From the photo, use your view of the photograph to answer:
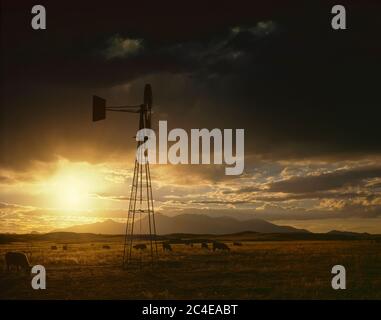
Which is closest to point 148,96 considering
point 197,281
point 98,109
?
point 98,109

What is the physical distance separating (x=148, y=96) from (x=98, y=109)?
2.78 metres

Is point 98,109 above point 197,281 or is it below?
above

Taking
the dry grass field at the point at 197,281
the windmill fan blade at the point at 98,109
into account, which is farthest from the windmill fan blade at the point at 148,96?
the dry grass field at the point at 197,281

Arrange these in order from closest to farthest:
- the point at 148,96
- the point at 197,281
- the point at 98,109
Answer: the point at 197,281 → the point at 98,109 → the point at 148,96

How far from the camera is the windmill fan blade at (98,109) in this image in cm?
2597

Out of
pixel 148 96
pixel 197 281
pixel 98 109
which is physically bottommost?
pixel 197 281

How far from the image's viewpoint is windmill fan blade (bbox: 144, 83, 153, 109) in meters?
26.8

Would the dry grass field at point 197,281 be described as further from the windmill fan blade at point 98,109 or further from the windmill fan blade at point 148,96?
the windmill fan blade at point 148,96

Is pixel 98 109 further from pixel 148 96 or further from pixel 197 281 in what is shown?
pixel 197 281

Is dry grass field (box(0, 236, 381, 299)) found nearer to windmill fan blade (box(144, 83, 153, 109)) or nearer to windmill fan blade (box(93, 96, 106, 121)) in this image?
windmill fan blade (box(93, 96, 106, 121))

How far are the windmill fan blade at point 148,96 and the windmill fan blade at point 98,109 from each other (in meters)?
2.25

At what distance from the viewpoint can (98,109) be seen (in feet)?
85.3

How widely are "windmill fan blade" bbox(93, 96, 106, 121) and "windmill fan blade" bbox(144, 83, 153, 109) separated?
2246 millimetres

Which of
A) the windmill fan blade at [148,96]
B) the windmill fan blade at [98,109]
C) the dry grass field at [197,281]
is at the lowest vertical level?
the dry grass field at [197,281]
